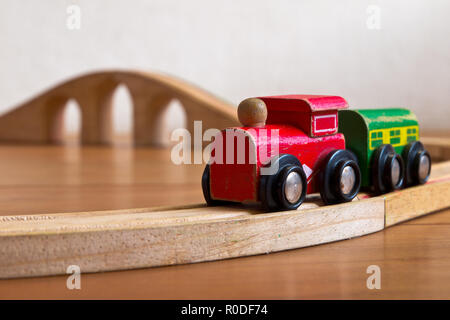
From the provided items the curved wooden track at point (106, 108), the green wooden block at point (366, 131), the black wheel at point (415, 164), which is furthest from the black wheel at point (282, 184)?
the curved wooden track at point (106, 108)

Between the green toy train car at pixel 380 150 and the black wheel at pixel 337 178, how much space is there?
8 centimetres

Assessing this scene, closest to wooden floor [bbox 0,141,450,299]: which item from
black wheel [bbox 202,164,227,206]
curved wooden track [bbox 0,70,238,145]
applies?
black wheel [bbox 202,164,227,206]

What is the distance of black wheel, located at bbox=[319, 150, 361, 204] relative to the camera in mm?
737

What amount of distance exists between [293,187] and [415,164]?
31cm

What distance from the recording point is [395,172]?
0.85m

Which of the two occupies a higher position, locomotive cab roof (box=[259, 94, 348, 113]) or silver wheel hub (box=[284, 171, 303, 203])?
locomotive cab roof (box=[259, 94, 348, 113])

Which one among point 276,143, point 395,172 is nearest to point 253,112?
point 276,143

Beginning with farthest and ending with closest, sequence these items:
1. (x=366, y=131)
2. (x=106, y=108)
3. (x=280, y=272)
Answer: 1. (x=106, y=108)
2. (x=366, y=131)
3. (x=280, y=272)

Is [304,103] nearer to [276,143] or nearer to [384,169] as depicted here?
[276,143]

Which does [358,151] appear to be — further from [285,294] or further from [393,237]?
[285,294]

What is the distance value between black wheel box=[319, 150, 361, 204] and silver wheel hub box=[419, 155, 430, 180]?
206 millimetres

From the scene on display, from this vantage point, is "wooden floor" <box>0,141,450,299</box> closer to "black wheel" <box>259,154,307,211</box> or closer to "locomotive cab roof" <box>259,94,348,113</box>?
"black wheel" <box>259,154,307,211</box>

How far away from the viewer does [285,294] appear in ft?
1.66
